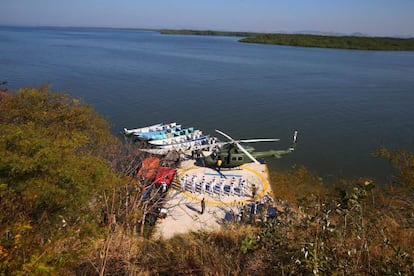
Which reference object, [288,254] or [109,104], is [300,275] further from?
[109,104]

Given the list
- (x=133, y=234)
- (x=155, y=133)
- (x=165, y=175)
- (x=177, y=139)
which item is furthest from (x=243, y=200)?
(x=155, y=133)

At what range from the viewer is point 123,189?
991 centimetres

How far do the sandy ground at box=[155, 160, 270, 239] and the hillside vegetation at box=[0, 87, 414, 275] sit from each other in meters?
3.66

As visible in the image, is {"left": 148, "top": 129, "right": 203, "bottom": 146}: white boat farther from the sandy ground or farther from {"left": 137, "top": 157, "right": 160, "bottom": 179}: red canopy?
{"left": 137, "top": 157, "right": 160, "bottom": 179}: red canopy

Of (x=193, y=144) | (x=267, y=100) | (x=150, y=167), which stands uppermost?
(x=267, y=100)

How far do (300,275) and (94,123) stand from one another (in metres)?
14.4

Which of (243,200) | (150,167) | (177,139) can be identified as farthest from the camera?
(177,139)

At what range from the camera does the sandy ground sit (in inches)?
488

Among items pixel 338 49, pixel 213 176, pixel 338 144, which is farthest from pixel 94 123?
pixel 338 49

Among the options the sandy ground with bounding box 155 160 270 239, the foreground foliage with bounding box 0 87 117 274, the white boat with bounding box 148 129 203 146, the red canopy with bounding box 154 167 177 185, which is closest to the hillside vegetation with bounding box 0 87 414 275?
the foreground foliage with bounding box 0 87 117 274

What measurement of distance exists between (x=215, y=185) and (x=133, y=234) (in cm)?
962

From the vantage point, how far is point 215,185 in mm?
15242

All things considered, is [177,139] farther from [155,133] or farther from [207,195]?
[207,195]

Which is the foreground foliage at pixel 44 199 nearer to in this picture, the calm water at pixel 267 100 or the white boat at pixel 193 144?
the white boat at pixel 193 144
